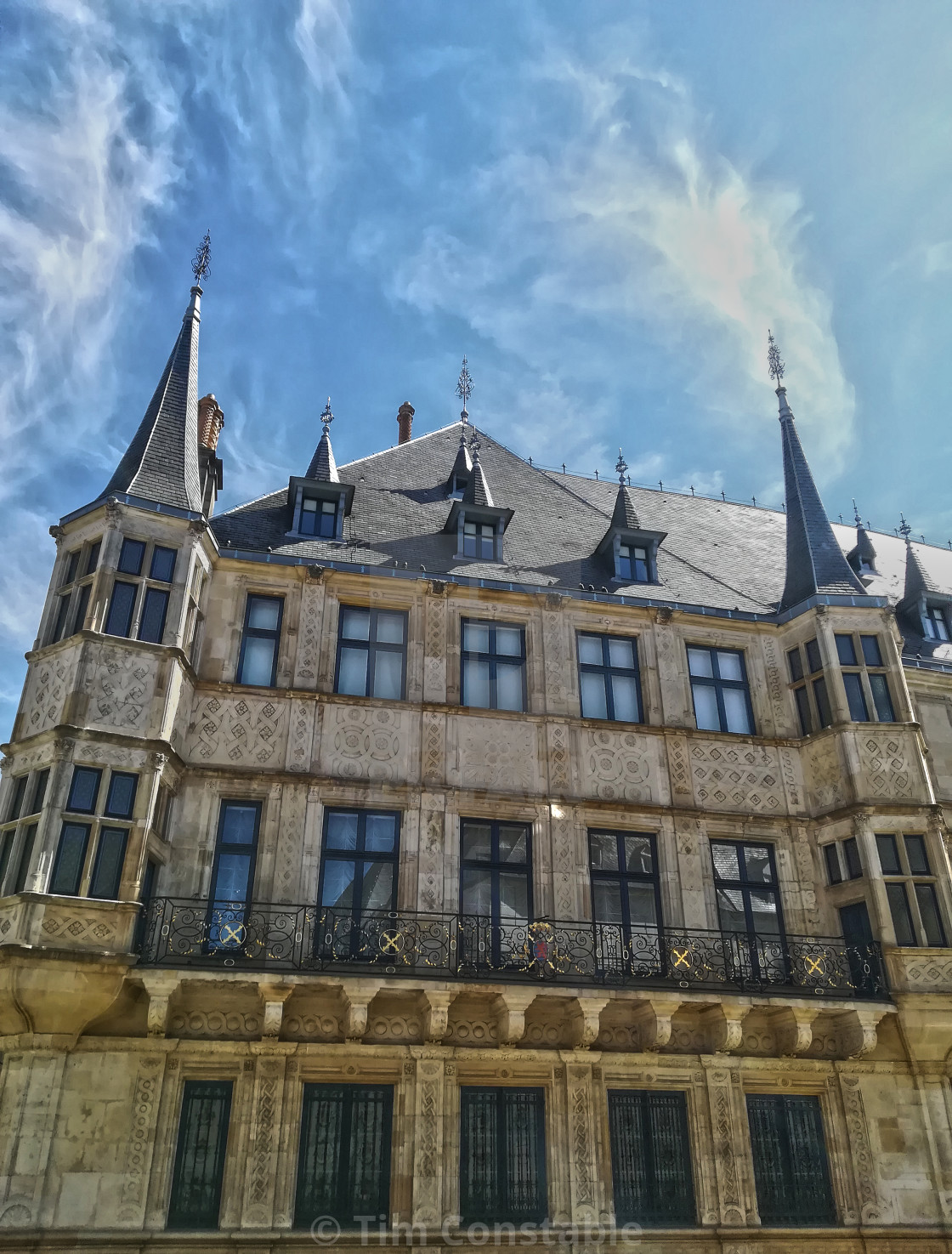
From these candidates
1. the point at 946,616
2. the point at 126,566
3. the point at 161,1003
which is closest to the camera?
the point at 161,1003

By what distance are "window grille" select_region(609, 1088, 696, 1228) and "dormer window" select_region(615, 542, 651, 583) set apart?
8.64 m

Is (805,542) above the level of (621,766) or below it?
above

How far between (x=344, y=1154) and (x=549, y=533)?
11277mm

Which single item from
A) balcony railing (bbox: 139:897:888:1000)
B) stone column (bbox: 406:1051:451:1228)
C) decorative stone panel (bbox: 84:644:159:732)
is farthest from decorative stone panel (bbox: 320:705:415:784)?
stone column (bbox: 406:1051:451:1228)

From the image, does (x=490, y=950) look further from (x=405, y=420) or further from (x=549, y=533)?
(x=405, y=420)

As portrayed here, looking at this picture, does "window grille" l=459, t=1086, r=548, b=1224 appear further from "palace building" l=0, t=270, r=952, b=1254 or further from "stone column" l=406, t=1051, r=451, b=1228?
"stone column" l=406, t=1051, r=451, b=1228

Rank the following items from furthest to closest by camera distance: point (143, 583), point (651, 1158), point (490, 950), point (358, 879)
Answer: point (143, 583)
point (358, 879)
point (490, 950)
point (651, 1158)

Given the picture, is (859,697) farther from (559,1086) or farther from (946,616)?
(559,1086)

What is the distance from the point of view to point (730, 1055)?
566 inches

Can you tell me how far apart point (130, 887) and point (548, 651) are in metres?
7.36

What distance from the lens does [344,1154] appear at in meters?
12.8

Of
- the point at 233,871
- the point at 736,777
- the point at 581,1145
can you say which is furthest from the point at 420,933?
the point at 736,777

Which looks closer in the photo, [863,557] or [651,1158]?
[651,1158]

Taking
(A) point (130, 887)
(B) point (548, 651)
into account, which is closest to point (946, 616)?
(B) point (548, 651)
